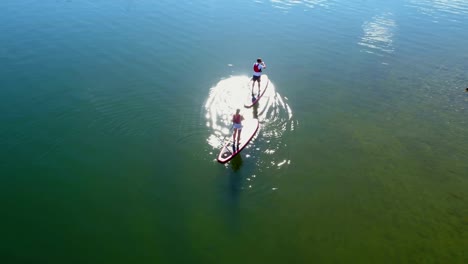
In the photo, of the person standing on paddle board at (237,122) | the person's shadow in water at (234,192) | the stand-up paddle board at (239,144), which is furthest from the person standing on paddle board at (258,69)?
the person's shadow in water at (234,192)

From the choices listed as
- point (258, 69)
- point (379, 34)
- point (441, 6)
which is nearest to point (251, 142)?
point (258, 69)

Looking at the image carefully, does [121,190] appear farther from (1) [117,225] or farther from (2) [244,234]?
(2) [244,234]

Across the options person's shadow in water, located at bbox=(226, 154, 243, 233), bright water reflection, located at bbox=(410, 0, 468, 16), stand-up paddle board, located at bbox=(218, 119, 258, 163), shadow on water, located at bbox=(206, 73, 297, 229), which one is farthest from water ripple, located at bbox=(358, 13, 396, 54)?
person's shadow in water, located at bbox=(226, 154, 243, 233)

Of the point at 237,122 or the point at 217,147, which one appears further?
the point at 217,147

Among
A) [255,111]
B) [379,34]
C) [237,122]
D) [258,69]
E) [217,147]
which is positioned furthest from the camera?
[379,34]

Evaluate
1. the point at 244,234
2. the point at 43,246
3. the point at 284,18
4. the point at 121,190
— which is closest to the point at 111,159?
the point at 121,190

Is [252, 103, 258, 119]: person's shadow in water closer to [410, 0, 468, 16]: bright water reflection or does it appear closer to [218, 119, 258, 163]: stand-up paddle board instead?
[218, 119, 258, 163]: stand-up paddle board

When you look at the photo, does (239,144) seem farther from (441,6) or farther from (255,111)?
(441,6)
